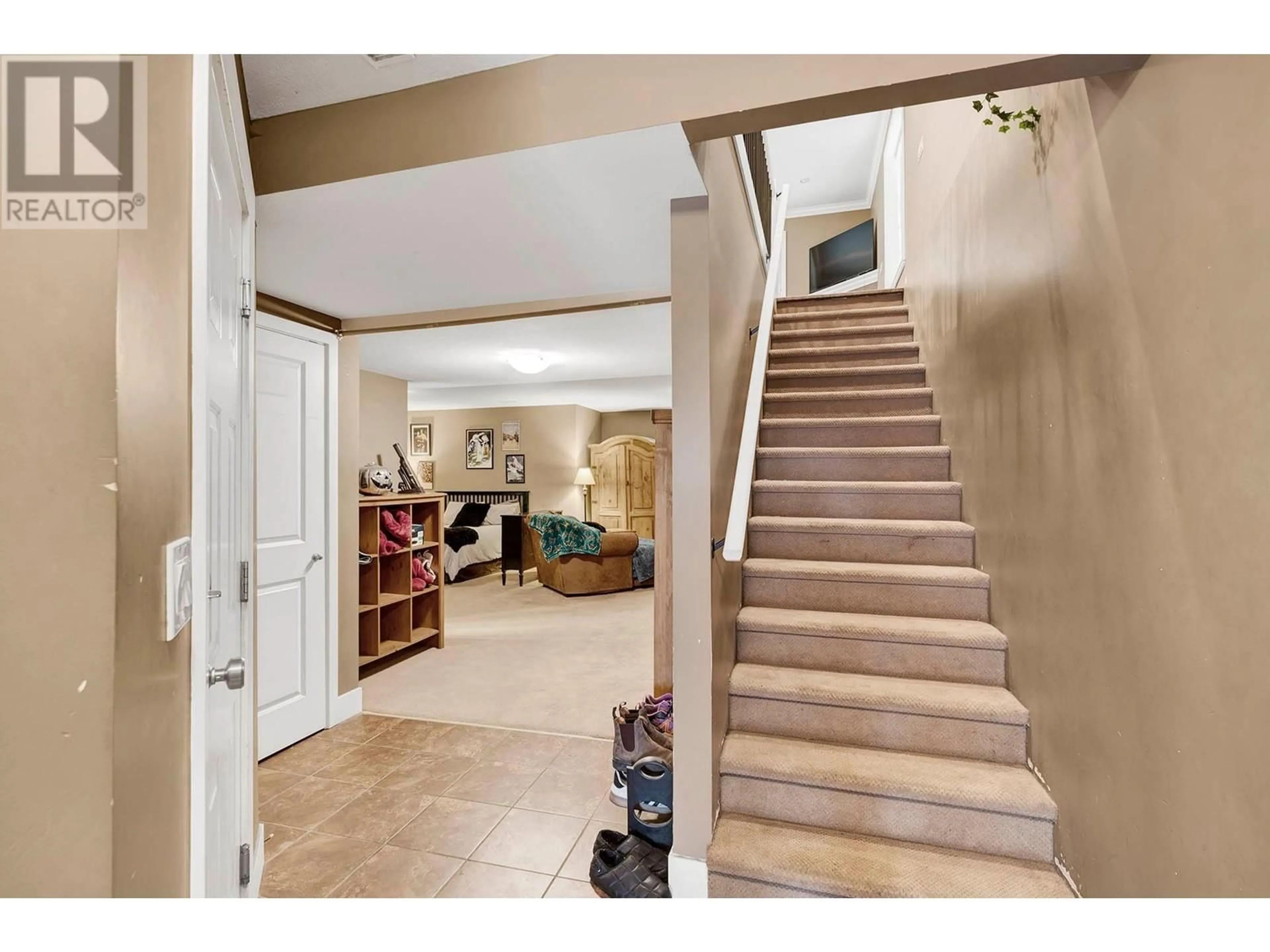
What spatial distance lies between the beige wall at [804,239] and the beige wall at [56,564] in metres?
6.17

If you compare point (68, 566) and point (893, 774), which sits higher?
point (68, 566)

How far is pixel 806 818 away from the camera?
67.2 inches

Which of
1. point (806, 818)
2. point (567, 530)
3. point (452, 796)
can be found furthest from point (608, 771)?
point (567, 530)

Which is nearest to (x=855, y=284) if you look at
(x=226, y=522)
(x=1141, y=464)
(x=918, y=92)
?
(x=918, y=92)

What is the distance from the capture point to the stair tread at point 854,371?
10.3ft

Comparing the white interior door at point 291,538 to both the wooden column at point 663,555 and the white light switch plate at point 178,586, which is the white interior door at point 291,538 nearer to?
the wooden column at point 663,555

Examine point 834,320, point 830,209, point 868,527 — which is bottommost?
point 868,527

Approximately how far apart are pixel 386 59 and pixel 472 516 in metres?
6.66

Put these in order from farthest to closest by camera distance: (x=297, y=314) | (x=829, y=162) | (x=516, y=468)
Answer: (x=516, y=468) < (x=829, y=162) < (x=297, y=314)

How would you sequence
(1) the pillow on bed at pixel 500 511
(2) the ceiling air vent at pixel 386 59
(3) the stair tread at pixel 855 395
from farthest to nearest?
(1) the pillow on bed at pixel 500 511
(3) the stair tread at pixel 855 395
(2) the ceiling air vent at pixel 386 59

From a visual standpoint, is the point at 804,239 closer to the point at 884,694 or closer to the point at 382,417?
the point at 382,417

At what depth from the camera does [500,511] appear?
8375 mm

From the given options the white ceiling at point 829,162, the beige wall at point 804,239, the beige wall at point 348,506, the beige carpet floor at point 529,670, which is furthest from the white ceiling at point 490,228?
the beige wall at point 804,239
